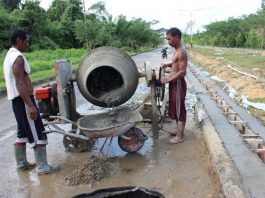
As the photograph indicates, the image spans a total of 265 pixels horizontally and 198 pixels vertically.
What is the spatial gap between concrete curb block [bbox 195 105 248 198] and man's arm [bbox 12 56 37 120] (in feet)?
8.54

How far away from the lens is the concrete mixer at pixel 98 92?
6191mm

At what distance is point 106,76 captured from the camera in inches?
265

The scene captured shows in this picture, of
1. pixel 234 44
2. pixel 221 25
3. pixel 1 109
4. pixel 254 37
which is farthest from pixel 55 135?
pixel 221 25

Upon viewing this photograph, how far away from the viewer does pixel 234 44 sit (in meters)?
74.2

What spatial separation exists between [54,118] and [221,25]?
7899cm

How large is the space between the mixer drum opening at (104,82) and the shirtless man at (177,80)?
82 centimetres

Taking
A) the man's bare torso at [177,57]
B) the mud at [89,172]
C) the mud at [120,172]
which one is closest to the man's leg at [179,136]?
the mud at [120,172]

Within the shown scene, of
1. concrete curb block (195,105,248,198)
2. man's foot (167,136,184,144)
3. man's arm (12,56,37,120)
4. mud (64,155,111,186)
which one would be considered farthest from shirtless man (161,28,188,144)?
man's arm (12,56,37,120)

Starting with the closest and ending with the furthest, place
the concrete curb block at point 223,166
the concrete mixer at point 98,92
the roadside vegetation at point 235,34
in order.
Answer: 1. the concrete curb block at point 223,166
2. the concrete mixer at point 98,92
3. the roadside vegetation at point 235,34

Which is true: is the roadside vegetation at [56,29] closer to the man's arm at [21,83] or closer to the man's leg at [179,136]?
the man's leg at [179,136]

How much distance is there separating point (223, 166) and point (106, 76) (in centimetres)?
272

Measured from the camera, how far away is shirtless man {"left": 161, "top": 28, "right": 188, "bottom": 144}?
6293 millimetres

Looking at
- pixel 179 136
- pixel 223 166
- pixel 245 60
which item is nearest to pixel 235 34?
pixel 245 60

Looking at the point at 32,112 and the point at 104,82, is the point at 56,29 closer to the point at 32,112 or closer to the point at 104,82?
the point at 104,82
